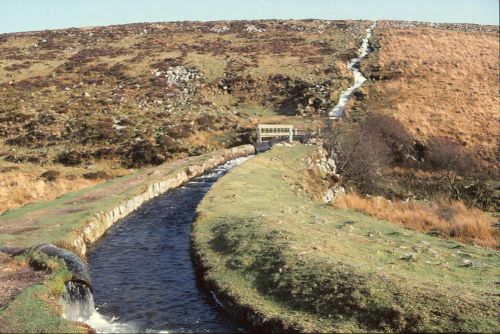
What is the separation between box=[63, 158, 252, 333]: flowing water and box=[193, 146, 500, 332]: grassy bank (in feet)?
2.48

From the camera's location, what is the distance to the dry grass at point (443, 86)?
52562 millimetres

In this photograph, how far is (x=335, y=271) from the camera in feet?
43.1

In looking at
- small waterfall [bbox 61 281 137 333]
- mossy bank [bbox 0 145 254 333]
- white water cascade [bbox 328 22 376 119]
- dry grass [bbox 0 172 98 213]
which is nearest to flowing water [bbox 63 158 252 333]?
small waterfall [bbox 61 281 137 333]

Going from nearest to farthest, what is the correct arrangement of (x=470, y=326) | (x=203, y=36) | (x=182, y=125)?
(x=470, y=326), (x=182, y=125), (x=203, y=36)

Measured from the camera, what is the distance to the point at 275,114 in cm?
6341

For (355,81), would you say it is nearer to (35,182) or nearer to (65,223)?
(35,182)

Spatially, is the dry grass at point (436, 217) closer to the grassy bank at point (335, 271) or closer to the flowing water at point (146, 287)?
the grassy bank at point (335, 271)

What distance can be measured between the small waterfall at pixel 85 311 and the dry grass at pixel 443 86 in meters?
42.3

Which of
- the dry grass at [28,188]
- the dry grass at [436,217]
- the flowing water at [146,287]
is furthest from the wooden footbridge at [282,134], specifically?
the flowing water at [146,287]

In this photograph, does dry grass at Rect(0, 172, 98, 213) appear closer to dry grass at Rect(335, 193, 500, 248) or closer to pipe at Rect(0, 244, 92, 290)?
pipe at Rect(0, 244, 92, 290)

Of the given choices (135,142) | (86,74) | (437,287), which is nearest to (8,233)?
(437,287)

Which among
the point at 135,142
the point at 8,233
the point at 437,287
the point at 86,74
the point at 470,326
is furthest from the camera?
the point at 86,74

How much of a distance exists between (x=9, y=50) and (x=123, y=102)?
44.0m

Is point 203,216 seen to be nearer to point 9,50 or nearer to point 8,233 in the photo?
point 8,233
